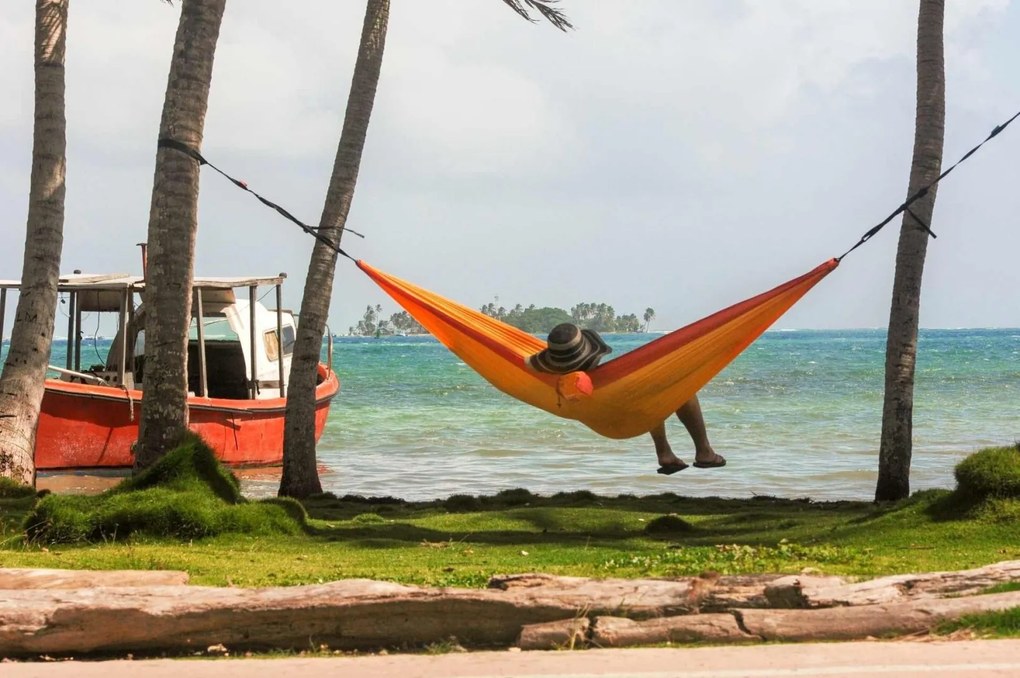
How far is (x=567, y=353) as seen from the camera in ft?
24.1

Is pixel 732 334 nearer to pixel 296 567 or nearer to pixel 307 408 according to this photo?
pixel 296 567

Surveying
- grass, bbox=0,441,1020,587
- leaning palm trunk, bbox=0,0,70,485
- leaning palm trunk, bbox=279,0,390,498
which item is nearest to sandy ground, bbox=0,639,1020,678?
grass, bbox=0,441,1020,587

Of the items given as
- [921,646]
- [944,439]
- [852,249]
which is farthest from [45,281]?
[944,439]

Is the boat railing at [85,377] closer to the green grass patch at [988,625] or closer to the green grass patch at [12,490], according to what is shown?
the green grass patch at [12,490]

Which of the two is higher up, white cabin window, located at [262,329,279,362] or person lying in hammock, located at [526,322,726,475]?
white cabin window, located at [262,329,279,362]

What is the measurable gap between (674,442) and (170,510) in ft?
44.3

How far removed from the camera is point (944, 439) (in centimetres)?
1897

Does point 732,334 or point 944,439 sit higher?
point 732,334

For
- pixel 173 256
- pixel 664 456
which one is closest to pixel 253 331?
pixel 173 256

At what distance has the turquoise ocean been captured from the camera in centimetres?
1441

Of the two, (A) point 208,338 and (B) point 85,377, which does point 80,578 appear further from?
(A) point 208,338

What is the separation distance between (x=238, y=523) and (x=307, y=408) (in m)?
2.84

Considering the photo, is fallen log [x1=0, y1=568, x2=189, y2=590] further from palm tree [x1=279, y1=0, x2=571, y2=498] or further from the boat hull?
the boat hull

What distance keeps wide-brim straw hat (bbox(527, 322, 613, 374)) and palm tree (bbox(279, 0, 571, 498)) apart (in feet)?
10.5
